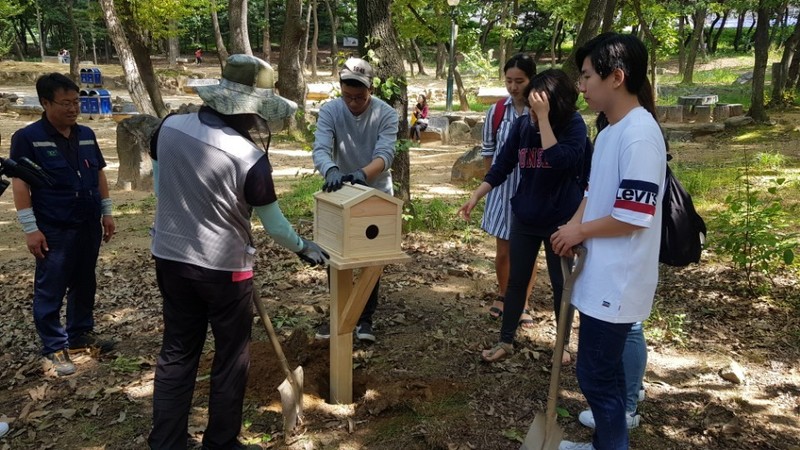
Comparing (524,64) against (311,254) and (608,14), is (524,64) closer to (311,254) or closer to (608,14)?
(311,254)

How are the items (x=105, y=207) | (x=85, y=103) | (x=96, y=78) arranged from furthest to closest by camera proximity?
(x=96, y=78), (x=85, y=103), (x=105, y=207)

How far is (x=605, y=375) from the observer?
8.25 ft

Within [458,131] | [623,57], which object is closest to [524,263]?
[623,57]

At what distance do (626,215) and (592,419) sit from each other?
4.91 ft

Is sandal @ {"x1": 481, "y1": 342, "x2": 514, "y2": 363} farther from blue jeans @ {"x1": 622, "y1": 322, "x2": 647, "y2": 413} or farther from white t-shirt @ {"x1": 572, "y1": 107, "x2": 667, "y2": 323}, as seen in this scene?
white t-shirt @ {"x1": 572, "y1": 107, "x2": 667, "y2": 323}

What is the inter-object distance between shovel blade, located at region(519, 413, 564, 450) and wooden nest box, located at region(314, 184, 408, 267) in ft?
3.52

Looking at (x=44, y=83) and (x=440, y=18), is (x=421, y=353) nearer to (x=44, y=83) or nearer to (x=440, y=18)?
(x=44, y=83)

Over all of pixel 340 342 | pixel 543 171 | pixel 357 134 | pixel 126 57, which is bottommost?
pixel 340 342

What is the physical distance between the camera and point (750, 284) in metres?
5.01

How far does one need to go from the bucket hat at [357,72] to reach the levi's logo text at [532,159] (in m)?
1.04

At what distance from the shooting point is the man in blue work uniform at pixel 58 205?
380 cm

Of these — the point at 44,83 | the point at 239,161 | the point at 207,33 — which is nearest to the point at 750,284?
the point at 239,161

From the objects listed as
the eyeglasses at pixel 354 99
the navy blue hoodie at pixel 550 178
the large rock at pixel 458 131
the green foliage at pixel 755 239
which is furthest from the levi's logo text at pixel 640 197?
the large rock at pixel 458 131

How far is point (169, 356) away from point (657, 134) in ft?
7.76
